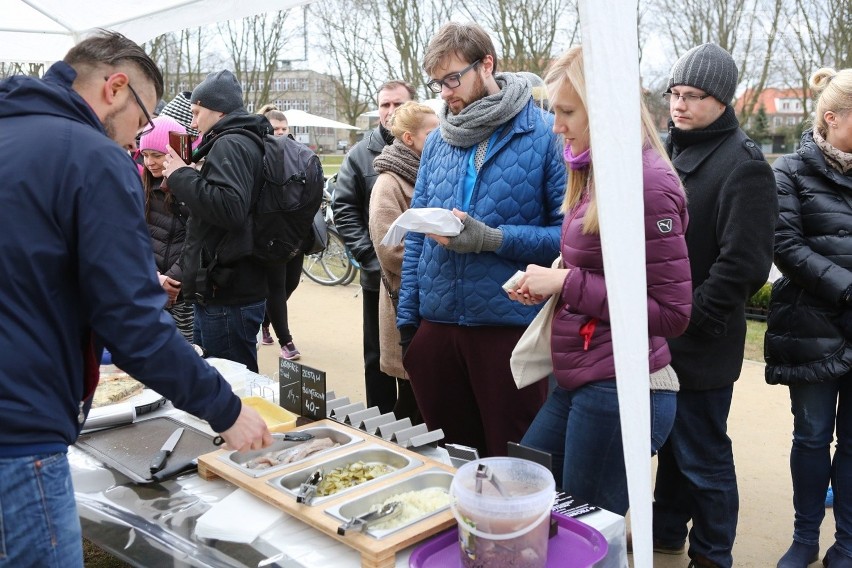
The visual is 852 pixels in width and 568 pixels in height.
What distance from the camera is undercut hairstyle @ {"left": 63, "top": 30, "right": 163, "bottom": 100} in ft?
4.90

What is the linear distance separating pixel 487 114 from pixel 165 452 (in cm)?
137

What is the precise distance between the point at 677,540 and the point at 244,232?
78.6 inches

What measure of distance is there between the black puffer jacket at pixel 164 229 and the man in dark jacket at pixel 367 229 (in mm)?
827

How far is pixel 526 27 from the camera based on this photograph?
58.2ft

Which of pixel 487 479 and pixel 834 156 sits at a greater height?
pixel 834 156

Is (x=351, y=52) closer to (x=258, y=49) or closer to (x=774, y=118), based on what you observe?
(x=258, y=49)

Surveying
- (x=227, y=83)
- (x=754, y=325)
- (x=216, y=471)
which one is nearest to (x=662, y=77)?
(x=754, y=325)

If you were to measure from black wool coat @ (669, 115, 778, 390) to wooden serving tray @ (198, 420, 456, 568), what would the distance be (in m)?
1.03

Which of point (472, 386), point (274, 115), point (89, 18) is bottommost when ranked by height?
point (472, 386)

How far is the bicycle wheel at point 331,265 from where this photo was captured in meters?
8.85

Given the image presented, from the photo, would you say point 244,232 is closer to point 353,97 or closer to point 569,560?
point 569,560

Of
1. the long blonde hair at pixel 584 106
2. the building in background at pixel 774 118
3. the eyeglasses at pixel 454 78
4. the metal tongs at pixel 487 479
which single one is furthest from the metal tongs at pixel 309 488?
the building in background at pixel 774 118

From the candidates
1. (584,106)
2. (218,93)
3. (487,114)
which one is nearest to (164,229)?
(218,93)

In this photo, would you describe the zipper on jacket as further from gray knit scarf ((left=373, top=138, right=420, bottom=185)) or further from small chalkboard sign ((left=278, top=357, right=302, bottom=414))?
gray knit scarf ((left=373, top=138, right=420, bottom=185))
